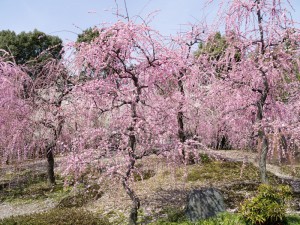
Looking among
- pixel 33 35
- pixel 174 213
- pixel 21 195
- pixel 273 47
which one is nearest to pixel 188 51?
pixel 273 47

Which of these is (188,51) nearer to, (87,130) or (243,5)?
(243,5)

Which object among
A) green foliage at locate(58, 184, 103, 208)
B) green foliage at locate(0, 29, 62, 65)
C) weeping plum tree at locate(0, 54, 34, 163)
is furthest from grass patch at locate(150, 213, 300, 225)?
green foliage at locate(0, 29, 62, 65)

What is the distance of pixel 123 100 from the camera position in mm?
9336

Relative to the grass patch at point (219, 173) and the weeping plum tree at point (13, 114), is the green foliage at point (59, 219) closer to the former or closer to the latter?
the weeping plum tree at point (13, 114)

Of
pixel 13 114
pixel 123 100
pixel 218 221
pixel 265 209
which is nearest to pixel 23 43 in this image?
pixel 13 114

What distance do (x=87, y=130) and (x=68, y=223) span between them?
2.33m

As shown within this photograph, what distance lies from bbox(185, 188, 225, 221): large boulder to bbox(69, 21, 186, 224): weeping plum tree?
5.10 feet

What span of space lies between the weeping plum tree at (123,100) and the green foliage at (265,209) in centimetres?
239

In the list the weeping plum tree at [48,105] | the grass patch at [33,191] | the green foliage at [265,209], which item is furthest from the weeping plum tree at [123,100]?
the grass patch at [33,191]

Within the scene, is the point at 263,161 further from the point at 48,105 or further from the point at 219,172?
the point at 48,105

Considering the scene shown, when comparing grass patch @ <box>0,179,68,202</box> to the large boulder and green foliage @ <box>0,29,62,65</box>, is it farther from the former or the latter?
green foliage @ <box>0,29,62,65</box>

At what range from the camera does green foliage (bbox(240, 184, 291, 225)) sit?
27.5 feet

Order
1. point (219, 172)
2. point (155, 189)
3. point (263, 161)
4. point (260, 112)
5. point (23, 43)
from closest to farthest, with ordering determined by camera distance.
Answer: point (263, 161) → point (260, 112) → point (155, 189) → point (219, 172) → point (23, 43)

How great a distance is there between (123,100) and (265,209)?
175 inches
